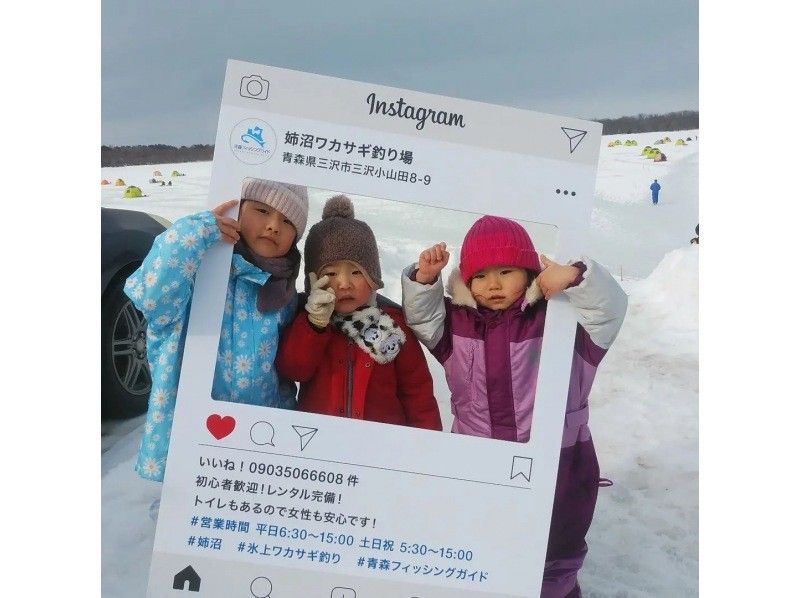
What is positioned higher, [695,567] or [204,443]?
[204,443]

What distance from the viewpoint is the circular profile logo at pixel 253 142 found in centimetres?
227

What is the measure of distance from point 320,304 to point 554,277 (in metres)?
0.60

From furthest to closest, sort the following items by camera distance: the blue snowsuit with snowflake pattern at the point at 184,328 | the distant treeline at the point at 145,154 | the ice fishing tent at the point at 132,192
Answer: the ice fishing tent at the point at 132,192 → the distant treeline at the point at 145,154 → the blue snowsuit with snowflake pattern at the point at 184,328

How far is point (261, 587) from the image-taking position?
7.65 feet

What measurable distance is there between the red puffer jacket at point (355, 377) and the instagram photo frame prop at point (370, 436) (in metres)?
0.05

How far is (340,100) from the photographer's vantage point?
2.29 m

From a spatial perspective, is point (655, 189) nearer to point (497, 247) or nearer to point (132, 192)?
point (497, 247)

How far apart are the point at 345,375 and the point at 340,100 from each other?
0.71 meters

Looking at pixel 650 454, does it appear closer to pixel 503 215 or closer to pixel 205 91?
pixel 503 215

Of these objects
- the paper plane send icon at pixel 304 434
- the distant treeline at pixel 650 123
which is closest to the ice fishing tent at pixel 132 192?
the paper plane send icon at pixel 304 434

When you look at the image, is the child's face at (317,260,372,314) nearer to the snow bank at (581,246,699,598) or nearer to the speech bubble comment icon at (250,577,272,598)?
the speech bubble comment icon at (250,577,272,598)

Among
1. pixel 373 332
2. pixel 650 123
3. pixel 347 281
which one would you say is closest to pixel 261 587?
pixel 373 332

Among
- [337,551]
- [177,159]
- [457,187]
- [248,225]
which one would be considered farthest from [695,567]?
[177,159]

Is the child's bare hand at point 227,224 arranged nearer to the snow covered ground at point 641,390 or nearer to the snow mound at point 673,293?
the snow covered ground at point 641,390
